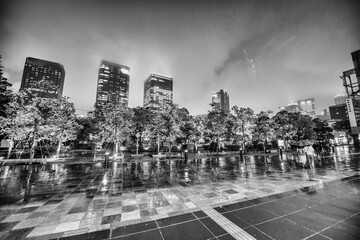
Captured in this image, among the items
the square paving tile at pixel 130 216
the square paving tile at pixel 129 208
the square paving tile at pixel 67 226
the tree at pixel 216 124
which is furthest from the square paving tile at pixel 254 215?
the tree at pixel 216 124

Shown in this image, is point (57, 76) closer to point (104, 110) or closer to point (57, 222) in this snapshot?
point (104, 110)

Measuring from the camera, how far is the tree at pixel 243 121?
28969 mm

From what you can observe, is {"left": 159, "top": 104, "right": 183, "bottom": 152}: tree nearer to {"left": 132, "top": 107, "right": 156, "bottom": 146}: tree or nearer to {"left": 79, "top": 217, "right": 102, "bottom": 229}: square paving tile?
{"left": 132, "top": 107, "right": 156, "bottom": 146}: tree

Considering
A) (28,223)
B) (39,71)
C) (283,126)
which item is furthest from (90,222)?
(39,71)

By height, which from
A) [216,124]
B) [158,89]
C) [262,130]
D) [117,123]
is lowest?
[262,130]

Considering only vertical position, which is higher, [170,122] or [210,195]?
[170,122]

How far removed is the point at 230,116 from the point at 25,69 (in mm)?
225935

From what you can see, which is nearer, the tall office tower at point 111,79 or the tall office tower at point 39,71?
the tall office tower at point 39,71

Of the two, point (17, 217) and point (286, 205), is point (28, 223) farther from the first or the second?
point (286, 205)

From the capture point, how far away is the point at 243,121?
2900 centimetres

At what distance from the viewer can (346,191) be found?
5516 millimetres

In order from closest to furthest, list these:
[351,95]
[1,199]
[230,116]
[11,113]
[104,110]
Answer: [1,199] → [11,113] → [104,110] → [351,95] → [230,116]

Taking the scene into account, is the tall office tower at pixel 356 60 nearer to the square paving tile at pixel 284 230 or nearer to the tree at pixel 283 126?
the tree at pixel 283 126

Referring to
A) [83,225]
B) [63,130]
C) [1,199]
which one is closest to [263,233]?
[83,225]
